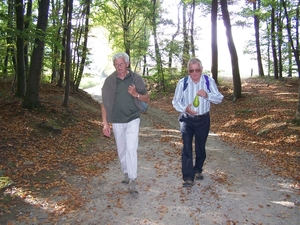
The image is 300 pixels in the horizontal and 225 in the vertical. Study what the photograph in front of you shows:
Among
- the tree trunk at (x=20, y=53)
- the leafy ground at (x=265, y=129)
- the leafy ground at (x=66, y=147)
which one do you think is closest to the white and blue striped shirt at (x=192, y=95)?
the leafy ground at (x=66, y=147)

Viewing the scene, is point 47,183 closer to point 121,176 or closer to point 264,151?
point 121,176

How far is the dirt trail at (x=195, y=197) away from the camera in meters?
3.90

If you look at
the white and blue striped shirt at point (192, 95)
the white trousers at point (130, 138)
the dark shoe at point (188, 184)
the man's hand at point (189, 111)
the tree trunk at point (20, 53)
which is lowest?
the dark shoe at point (188, 184)

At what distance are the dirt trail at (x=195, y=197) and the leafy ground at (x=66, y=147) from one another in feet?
1.26

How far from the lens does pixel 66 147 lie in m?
7.56

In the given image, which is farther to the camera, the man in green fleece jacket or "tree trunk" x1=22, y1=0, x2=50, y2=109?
"tree trunk" x1=22, y1=0, x2=50, y2=109

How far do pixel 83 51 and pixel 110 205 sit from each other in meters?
14.2

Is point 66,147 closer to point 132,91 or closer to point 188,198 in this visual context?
point 132,91

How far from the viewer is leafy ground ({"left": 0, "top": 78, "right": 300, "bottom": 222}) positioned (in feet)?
15.5

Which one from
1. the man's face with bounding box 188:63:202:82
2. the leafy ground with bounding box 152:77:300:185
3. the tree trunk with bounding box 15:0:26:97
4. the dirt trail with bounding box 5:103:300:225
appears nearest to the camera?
the dirt trail with bounding box 5:103:300:225

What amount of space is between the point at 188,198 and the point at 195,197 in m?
0.13

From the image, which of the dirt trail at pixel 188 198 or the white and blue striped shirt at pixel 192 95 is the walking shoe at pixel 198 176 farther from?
the white and blue striped shirt at pixel 192 95

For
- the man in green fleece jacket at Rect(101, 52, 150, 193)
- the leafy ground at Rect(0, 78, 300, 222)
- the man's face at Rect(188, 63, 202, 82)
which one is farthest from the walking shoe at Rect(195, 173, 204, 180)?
the man's face at Rect(188, 63, 202, 82)

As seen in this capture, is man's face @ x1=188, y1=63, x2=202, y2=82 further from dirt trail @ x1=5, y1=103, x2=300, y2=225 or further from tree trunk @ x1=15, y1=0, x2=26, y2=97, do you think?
tree trunk @ x1=15, y1=0, x2=26, y2=97
